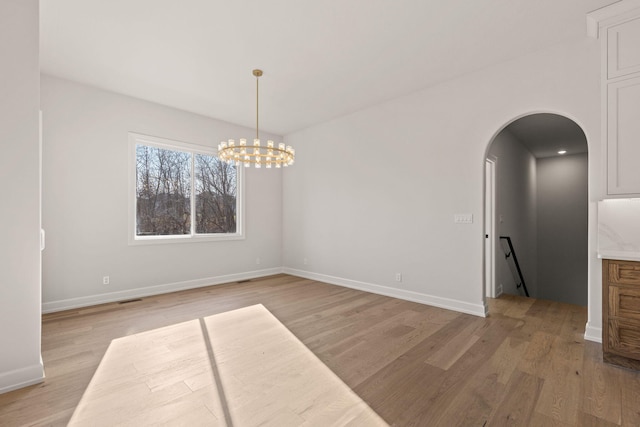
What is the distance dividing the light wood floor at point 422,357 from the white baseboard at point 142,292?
0.21 meters

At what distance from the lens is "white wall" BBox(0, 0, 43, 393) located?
216 cm

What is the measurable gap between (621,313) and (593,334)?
0.64m

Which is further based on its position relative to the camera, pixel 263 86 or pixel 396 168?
pixel 396 168

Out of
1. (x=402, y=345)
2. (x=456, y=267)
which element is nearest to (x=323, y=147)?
(x=456, y=267)

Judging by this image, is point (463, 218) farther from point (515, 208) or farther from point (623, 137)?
point (515, 208)

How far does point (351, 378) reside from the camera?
2.32 m

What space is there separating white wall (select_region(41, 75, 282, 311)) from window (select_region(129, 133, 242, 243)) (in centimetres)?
15

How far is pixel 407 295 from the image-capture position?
4.50 metres

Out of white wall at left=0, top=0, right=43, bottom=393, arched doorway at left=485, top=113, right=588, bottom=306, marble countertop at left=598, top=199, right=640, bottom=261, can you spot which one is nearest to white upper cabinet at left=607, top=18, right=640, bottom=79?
marble countertop at left=598, top=199, right=640, bottom=261

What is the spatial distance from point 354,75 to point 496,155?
112 inches

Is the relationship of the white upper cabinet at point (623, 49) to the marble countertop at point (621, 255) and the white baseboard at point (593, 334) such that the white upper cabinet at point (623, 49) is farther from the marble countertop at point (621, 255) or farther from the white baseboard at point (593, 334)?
the white baseboard at point (593, 334)

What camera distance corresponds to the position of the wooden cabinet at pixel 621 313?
2445mm

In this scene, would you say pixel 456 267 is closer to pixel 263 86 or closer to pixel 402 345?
pixel 402 345

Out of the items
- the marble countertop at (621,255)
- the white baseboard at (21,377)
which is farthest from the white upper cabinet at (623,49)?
the white baseboard at (21,377)
